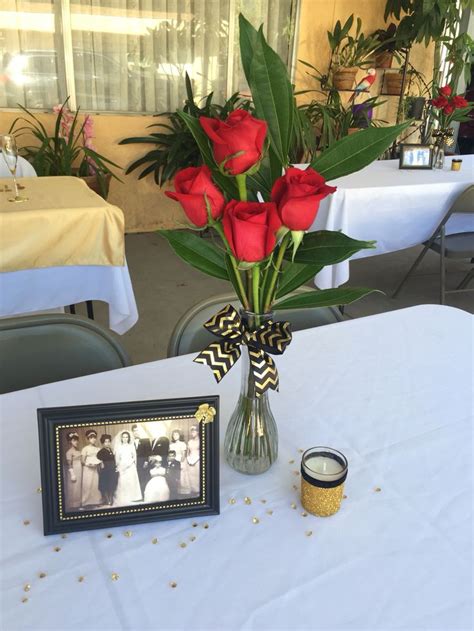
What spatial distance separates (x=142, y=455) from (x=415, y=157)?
3.12 meters

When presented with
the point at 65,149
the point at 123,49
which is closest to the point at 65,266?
the point at 65,149

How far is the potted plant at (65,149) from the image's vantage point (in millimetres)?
3728

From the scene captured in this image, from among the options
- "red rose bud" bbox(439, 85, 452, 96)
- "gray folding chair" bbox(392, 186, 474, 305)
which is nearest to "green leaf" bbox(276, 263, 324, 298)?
"gray folding chair" bbox(392, 186, 474, 305)

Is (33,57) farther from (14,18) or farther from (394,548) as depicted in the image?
(394,548)

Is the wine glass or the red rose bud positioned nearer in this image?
→ the wine glass

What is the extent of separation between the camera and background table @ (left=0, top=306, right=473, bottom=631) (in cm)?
66

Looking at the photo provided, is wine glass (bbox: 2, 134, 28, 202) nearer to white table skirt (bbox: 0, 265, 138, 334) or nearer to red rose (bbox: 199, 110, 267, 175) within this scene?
white table skirt (bbox: 0, 265, 138, 334)

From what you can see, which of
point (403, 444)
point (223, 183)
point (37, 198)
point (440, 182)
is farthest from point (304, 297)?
point (440, 182)

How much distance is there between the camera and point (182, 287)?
3506mm

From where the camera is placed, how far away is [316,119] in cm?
480

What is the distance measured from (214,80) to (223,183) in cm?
422

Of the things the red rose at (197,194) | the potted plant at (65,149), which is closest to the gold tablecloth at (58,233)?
the red rose at (197,194)

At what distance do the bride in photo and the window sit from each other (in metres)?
3.88

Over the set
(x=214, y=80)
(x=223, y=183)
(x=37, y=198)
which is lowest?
(x=37, y=198)
